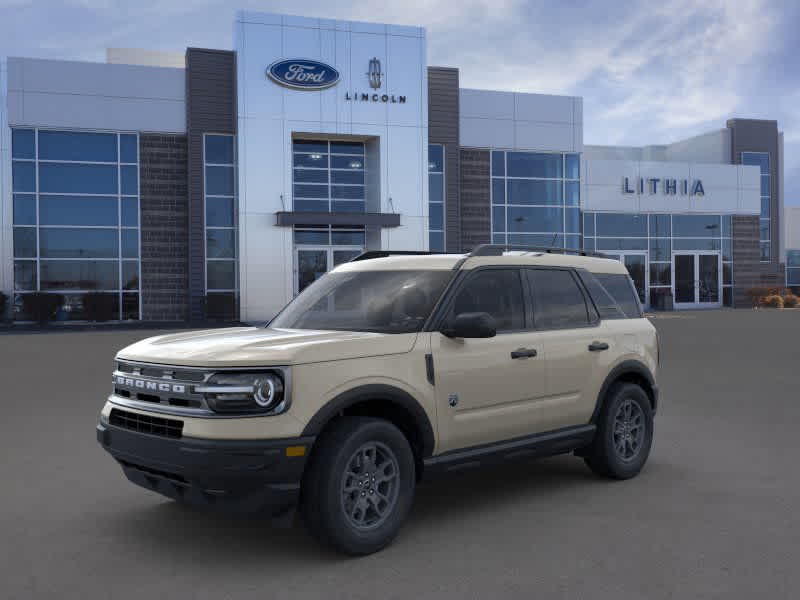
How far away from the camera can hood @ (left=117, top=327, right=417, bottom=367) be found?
180 inches

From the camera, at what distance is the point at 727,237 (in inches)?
1702

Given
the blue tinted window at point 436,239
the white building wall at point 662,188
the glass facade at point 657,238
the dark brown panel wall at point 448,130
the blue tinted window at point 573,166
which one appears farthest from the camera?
the glass facade at point 657,238

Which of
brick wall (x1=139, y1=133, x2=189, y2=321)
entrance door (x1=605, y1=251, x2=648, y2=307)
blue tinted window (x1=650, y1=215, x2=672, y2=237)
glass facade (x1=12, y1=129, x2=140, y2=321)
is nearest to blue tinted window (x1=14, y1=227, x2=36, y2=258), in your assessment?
glass facade (x1=12, y1=129, x2=140, y2=321)

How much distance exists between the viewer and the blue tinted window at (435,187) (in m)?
35.0

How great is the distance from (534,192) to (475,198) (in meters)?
2.93

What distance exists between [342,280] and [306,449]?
198 cm

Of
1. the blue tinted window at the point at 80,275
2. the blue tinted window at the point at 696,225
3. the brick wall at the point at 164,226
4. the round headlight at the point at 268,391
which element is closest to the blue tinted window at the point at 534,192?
the blue tinted window at the point at 696,225

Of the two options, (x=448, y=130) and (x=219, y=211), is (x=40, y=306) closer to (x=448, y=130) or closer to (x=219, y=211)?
(x=219, y=211)

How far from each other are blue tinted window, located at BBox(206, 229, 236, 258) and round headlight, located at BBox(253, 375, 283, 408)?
2812 centimetres

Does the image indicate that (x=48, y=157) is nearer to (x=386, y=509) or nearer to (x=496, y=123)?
(x=496, y=123)

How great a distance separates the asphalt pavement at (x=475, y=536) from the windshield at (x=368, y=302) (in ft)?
4.04

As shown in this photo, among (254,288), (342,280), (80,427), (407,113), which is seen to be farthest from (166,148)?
(342,280)

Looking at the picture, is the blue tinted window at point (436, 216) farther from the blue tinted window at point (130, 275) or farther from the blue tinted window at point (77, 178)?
the blue tinted window at point (77, 178)

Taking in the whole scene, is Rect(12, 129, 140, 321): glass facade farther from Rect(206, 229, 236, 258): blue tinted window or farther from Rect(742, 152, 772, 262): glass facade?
Rect(742, 152, 772, 262): glass facade
